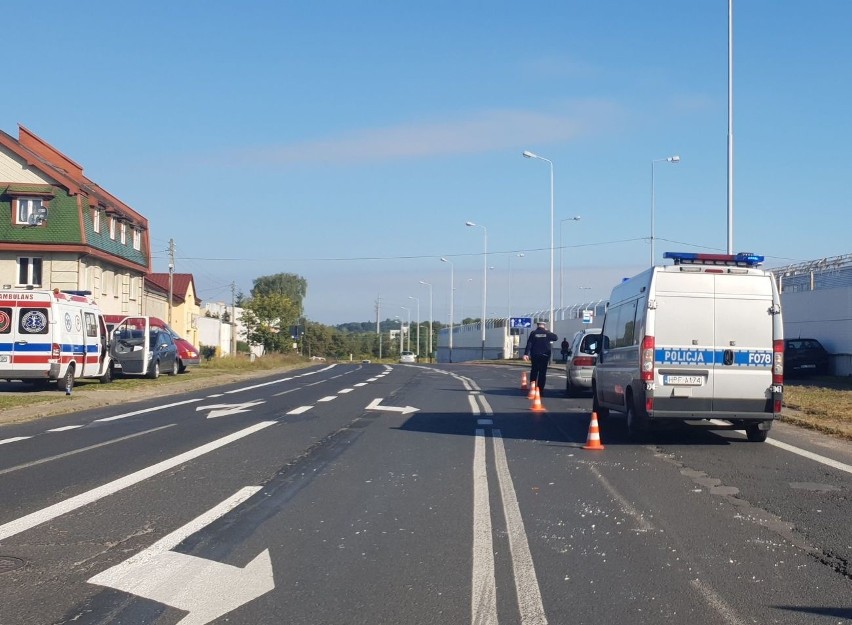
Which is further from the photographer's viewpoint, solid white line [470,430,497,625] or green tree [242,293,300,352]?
green tree [242,293,300,352]

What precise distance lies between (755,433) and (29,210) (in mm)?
37335

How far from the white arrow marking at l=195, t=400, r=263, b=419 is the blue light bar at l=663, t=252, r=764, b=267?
9192 millimetres

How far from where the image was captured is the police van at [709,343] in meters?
13.2

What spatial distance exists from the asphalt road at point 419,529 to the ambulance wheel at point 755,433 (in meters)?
0.18

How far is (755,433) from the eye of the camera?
556 inches

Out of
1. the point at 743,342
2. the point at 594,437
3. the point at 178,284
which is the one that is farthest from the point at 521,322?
the point at 594,437

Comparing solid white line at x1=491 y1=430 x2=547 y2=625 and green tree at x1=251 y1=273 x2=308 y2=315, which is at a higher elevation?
green tree at x1=251 y1=273 x2=308 y2=315

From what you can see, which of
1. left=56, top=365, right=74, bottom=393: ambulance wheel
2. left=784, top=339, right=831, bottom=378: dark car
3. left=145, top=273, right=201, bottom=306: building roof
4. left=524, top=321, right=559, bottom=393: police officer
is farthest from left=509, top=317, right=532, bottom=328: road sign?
left=56, top=365, right=74, bottom=393: ambulance wheel

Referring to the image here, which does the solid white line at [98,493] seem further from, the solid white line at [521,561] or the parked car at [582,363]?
the parked car at [582,363]

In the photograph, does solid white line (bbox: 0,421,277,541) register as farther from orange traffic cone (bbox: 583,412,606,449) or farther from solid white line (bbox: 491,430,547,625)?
orange traffic cone (bbox: 583,412,606,449)

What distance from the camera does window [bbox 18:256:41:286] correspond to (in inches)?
1703

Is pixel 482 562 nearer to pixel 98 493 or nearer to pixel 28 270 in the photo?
pixel 98 493

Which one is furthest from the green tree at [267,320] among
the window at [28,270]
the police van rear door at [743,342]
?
the police van rear door at [743,342]

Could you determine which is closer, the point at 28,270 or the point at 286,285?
the point at 28,270
